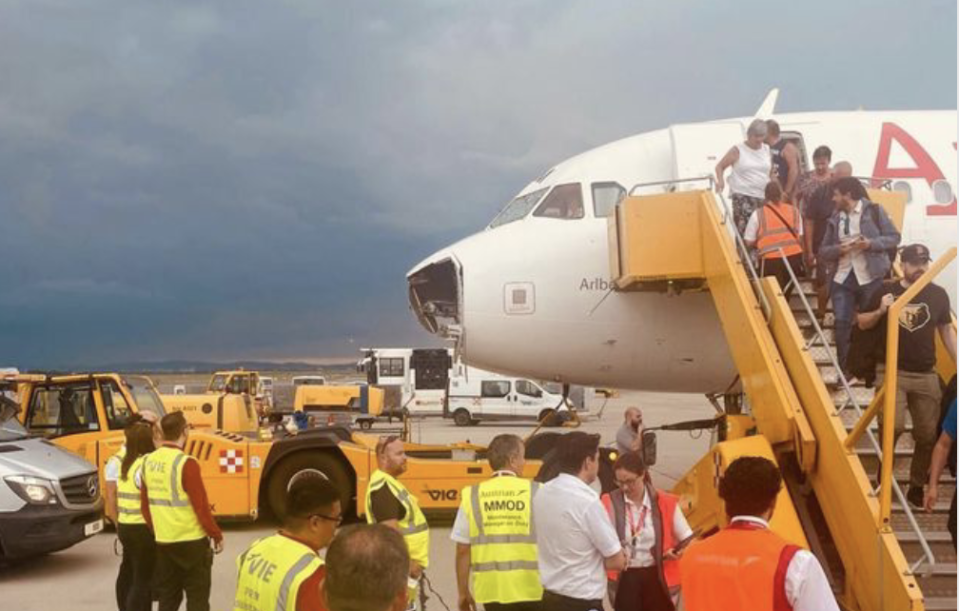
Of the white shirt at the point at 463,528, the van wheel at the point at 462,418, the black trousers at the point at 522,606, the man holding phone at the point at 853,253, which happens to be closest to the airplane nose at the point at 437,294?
the man holding phone at the point at 853,253

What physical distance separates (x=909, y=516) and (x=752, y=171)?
16.8ft

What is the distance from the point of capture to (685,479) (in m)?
8.80

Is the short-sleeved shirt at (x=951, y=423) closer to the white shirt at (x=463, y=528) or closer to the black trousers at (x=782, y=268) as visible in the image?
the white shirt at (x=463, y=528)

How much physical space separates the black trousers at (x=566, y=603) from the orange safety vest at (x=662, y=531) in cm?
92

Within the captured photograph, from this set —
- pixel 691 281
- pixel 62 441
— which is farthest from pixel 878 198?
pixel 62 441

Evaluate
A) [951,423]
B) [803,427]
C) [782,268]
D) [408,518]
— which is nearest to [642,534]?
[408,518]

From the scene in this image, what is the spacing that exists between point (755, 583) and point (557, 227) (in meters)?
8.17

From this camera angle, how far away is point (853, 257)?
794cm

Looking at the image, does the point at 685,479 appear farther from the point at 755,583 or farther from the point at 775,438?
the point at 755,583

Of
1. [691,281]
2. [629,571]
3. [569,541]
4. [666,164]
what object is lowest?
[629,571]

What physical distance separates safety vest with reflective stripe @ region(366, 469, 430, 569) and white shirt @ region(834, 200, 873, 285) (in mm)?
4399

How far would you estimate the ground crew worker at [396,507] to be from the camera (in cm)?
568

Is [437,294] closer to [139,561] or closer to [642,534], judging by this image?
[139,561]

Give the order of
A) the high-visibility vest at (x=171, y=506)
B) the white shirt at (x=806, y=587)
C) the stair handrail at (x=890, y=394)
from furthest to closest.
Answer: the high-visibility vest at (x=171, y=506), the stair handrail at (x=890, y=394), the white shirt at (x=806, y=587)
